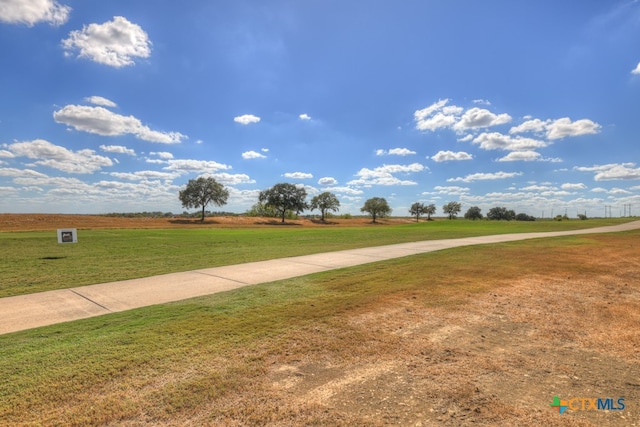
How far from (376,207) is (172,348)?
92.3m

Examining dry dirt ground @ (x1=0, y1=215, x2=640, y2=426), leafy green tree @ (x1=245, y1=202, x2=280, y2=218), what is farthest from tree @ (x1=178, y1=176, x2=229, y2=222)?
dry dirt ground @ (x1=0, y1=215, x2=640, y2=426)

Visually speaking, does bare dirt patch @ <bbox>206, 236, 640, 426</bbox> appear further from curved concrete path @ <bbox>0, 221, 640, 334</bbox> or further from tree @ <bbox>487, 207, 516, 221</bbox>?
tree @ <bbox>487, 207, 516, 221</bbox>

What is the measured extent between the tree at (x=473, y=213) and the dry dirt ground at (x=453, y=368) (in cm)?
13666

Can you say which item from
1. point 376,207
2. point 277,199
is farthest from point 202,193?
point 376,207

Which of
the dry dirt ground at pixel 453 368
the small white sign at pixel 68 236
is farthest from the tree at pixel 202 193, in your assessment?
the dry dirt ground at pixel 453 368

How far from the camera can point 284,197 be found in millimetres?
80875

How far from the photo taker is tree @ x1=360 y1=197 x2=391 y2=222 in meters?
94.4

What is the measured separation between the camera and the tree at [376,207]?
9436 centimetres

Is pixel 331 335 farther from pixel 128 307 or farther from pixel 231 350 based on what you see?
pixel 128 307

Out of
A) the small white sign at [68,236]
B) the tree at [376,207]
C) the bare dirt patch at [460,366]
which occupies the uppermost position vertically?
the tree at [376,207]

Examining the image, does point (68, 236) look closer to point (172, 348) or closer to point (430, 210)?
point (172, 348)

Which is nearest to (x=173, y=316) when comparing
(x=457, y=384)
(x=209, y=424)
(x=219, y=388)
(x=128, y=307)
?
(x=128, y=307)

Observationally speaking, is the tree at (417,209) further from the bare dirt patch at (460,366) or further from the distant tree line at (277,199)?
the bare dirt patch at (460,366)

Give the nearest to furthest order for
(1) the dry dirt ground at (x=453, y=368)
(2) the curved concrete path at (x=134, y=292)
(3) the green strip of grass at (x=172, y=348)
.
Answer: (1) the dry dirt ground at (x=453, y=368) < (3) the green strip of grass at (x=172, y=348) < (2) the curved concrete path at (x=134, y=292)
